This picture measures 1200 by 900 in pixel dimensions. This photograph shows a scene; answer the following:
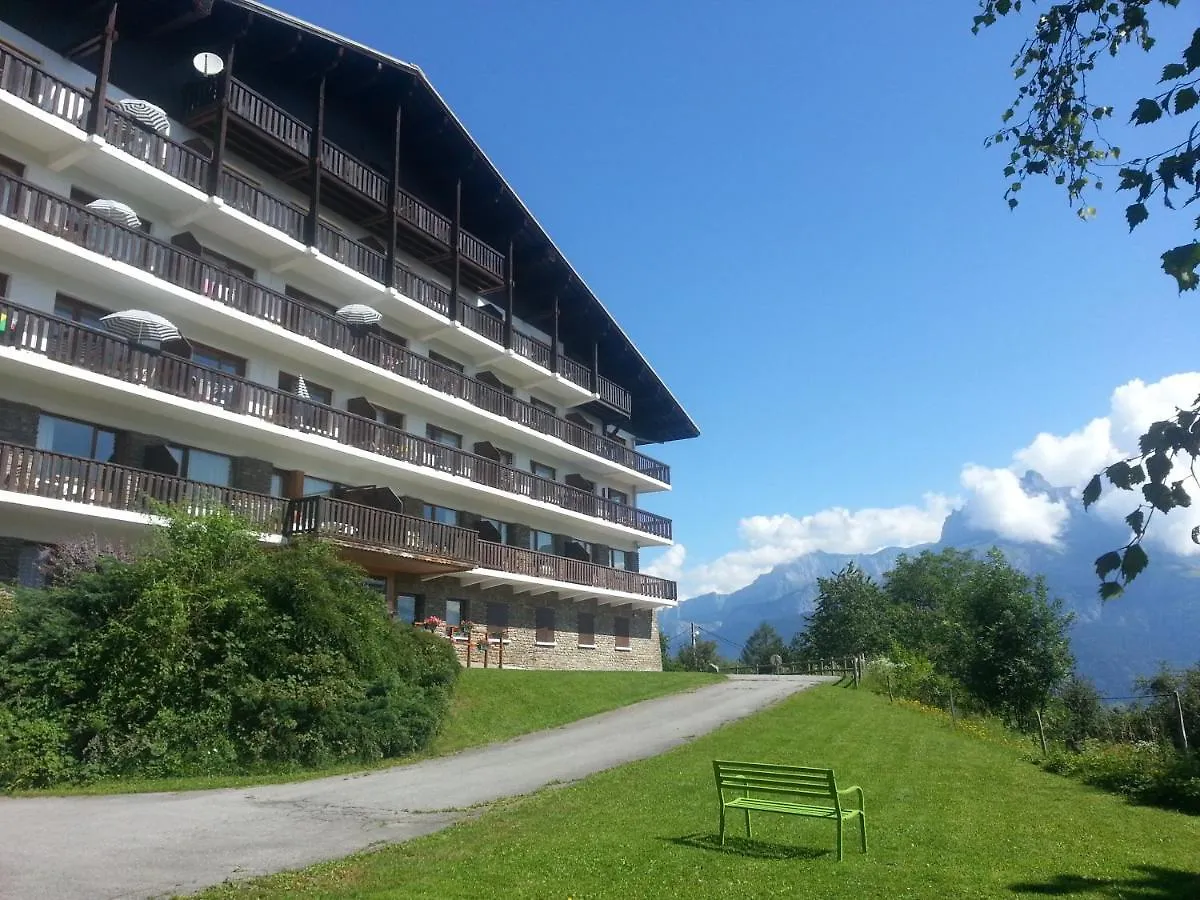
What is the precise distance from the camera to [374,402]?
27625 mm

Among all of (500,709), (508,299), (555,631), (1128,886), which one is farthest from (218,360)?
(1128,886)

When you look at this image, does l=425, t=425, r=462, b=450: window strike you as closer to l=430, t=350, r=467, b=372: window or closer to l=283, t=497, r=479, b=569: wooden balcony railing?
l=430, t=350, r=467, b=372: window

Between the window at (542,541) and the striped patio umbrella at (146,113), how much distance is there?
18170mm

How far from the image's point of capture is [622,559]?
40594mm

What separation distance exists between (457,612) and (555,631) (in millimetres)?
5664

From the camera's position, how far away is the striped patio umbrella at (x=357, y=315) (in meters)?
25.2

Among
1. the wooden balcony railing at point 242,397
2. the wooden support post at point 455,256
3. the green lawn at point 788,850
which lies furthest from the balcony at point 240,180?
the green lawn at point 788,850

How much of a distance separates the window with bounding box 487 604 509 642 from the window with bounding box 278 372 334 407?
9038mm

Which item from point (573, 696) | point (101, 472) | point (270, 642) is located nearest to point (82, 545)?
point (101, 472)

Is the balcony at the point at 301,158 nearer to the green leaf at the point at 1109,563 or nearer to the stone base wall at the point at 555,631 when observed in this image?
the stone base wall at the point at 555,631

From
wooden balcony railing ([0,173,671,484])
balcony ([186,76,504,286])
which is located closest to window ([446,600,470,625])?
wooden balcony railing ([0,173,671,484])

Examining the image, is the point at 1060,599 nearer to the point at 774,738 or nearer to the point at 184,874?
the point at 774,738

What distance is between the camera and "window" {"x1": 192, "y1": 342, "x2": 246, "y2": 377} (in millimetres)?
22297

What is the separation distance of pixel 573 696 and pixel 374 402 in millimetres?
10546
